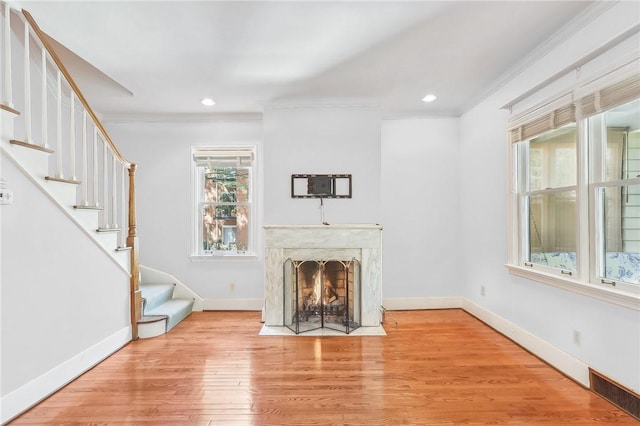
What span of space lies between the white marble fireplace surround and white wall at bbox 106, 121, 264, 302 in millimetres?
→ 660

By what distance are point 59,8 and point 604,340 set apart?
4315mm

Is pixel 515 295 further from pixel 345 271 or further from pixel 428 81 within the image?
pixel 428 81

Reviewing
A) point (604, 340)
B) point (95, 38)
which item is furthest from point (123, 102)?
point (604, 340)

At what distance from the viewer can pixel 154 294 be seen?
3545mm

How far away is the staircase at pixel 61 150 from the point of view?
2018mm

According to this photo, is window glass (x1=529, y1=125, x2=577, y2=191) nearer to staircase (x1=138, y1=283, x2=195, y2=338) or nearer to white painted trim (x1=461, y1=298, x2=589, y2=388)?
white painted trim (x1=461, y1=298, x2=589, y2=388)

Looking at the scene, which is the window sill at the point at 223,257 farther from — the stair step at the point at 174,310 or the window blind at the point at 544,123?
the window blind at the point at 544,123

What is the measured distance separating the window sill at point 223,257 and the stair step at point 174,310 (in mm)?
552

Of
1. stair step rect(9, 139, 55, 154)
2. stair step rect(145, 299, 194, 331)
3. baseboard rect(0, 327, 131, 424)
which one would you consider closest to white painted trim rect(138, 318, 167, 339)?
stair step rect(145, 299, 194, 331)

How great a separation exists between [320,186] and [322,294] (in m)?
1.25

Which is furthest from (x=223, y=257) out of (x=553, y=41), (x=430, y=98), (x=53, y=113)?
(x=553, y=41)

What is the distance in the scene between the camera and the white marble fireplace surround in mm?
3404

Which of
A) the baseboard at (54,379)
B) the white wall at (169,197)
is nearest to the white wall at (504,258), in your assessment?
the white wall at (169,197)

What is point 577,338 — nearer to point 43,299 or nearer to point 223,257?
point 223,257
